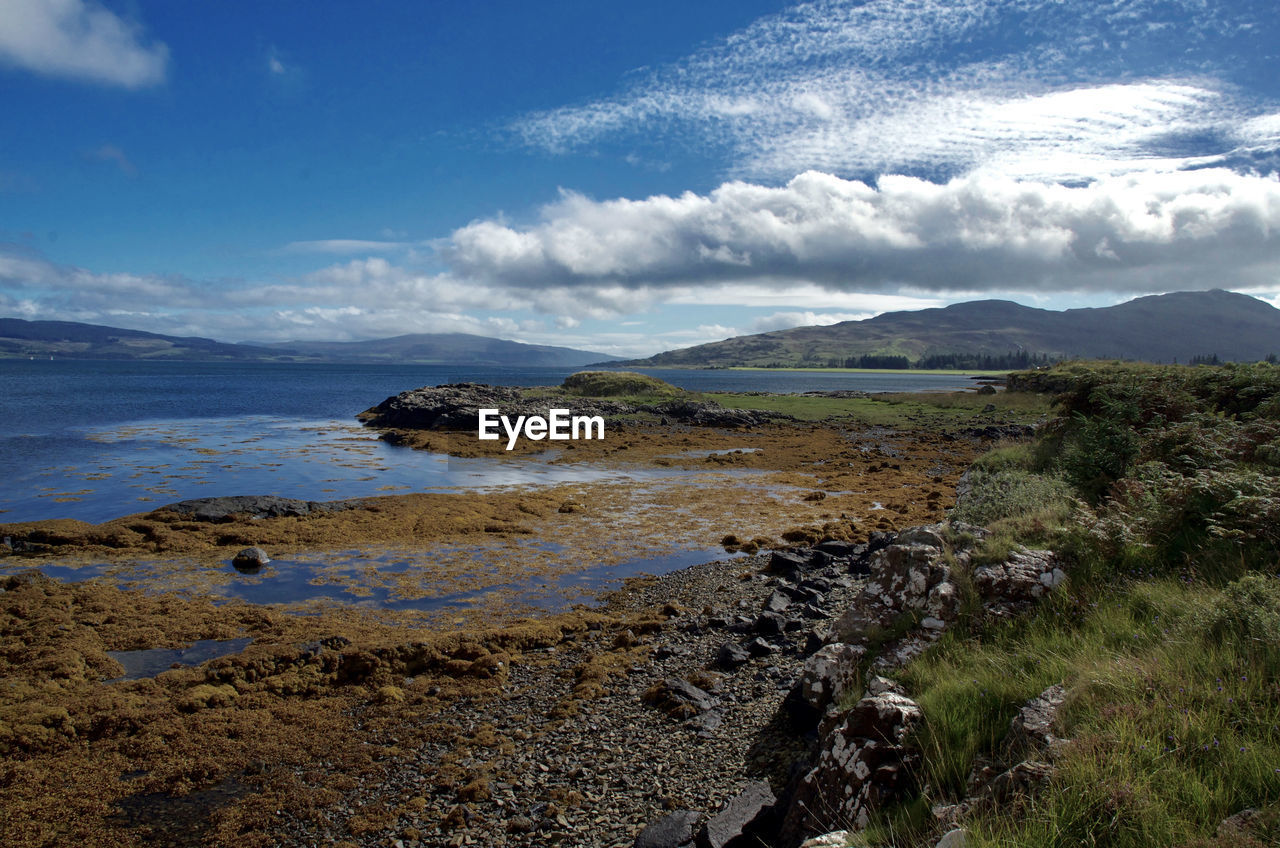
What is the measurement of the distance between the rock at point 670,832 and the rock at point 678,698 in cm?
265

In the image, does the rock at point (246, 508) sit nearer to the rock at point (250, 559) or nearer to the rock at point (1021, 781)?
the rock at point (250, 559)

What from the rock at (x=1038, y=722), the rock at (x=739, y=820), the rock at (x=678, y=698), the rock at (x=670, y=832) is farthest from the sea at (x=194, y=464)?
the rock at (x=1038, y=722)

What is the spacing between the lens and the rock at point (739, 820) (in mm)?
6719

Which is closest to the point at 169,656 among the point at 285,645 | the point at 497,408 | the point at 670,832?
the point at 285,645

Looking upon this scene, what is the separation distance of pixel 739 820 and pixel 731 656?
5271 millimetres

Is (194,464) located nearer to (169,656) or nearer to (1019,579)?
(169,656)

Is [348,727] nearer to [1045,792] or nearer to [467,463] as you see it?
[1045,792]

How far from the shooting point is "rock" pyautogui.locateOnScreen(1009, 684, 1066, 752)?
5211 millimetres

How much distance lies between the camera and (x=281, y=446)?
1822 inches

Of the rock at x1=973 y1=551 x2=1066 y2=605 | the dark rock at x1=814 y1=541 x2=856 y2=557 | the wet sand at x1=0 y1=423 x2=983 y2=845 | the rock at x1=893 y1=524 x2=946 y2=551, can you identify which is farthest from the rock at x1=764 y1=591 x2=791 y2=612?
the rock at x1=973 y1=551 x2=1066 y2=605

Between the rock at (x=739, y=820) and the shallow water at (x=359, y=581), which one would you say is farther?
the shallow water at (x=359, y=581)

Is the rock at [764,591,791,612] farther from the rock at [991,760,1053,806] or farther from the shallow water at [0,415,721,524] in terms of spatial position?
the shallow water at [0,415,721,524]

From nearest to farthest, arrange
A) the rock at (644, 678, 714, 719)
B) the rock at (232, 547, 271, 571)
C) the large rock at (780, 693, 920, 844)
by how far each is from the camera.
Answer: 1. the large rock at (780, 693, 920, 844)
2. the rock at (644, 678, 714, 719)
3. the rock at (232, 547, 271, 571)

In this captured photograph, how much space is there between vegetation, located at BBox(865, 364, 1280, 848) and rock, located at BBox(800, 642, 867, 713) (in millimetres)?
1257
